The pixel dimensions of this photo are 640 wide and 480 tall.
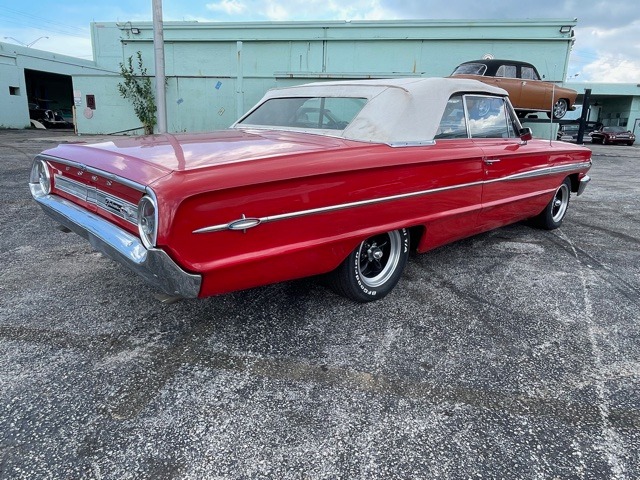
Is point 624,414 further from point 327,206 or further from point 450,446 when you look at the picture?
point 327,206

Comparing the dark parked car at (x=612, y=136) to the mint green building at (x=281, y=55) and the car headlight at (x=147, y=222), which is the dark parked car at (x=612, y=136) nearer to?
the mint green building at (x=281, y=55)

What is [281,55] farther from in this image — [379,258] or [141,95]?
[379,258]

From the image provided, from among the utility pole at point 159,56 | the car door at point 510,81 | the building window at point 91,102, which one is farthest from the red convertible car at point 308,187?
the building window at point 91,102

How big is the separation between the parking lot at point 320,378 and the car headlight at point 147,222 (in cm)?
68

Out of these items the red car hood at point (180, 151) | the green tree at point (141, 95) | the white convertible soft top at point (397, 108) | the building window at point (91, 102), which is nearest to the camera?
the red car hood at point (180, 151)

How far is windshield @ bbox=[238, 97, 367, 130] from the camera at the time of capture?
3.24m

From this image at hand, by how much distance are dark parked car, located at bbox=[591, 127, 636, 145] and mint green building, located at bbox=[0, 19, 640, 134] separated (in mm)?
12913

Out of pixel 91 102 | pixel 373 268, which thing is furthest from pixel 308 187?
pixel 91 102

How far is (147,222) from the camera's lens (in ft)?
6.77

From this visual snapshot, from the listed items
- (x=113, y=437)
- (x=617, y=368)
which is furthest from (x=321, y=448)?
(x=617, y=368)

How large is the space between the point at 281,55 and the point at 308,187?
16.2 metres

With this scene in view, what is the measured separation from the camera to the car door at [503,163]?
11.8 ft

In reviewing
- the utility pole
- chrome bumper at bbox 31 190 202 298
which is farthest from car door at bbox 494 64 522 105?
chrome bumper at bbox 31 190 202 298

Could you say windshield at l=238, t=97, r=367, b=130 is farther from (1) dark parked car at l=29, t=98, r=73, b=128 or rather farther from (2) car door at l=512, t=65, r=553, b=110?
(1) dark parked car at l=29, t=98, r=73, b=128
